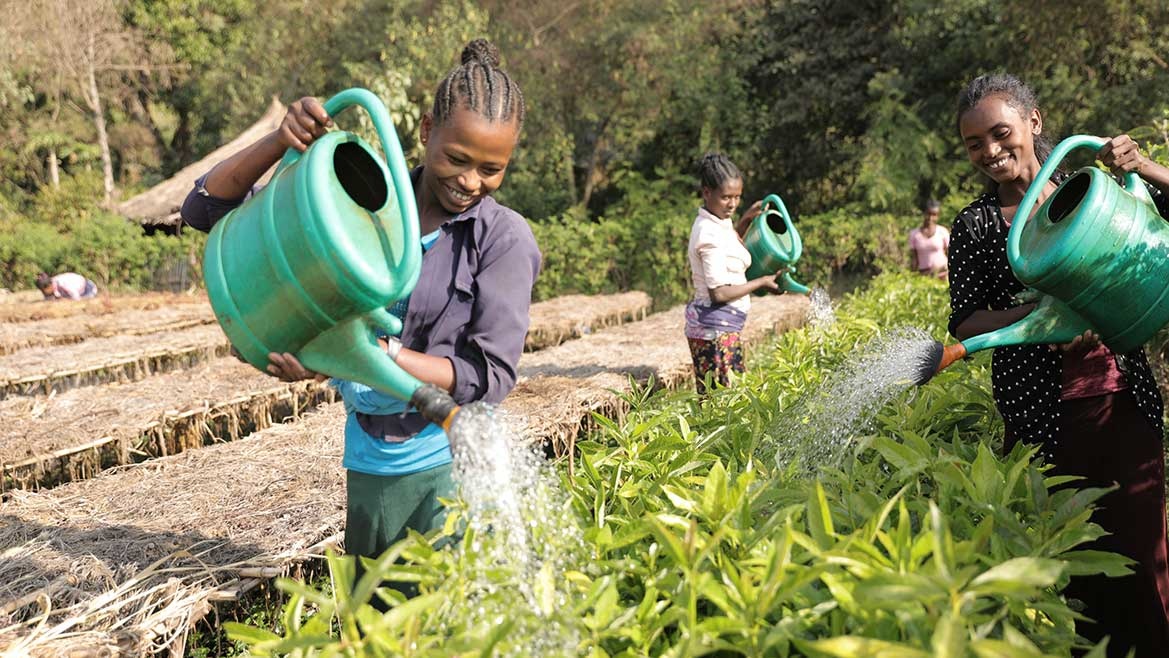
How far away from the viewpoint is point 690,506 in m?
1.49

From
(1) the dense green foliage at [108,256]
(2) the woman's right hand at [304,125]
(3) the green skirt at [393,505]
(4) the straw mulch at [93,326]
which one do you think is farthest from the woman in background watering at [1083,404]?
(1) the dense green foliage at [108,256]

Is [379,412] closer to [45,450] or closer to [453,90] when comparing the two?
[453,90]

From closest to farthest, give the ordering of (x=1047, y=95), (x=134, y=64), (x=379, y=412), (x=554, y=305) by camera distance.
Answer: (x=379, y=412) → (x=554, y=305) → (x=1047, y=95) → (x=134, y=64)

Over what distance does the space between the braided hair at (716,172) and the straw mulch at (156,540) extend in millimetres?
2108

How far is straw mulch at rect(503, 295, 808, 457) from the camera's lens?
447 cm

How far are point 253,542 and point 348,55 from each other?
18495 mm

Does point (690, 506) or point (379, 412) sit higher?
point (379, 412)

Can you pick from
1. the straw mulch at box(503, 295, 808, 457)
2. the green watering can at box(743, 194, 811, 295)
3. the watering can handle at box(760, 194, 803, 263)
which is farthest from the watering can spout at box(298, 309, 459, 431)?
the watering can handle at box(760, 194, 803, 263)

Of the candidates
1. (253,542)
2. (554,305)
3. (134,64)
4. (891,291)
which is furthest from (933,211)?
(134,64)

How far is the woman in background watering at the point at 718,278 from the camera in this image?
12.5 feet

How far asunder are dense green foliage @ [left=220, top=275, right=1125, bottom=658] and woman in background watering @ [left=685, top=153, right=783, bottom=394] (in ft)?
6.31

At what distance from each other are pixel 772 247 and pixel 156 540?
3.03 metres

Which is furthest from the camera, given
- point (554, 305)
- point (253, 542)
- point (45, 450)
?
point (554, 305)

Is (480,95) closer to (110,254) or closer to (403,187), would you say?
(403,187)
